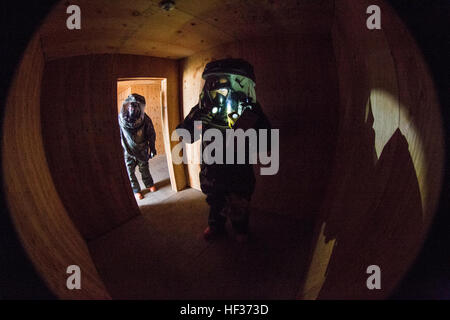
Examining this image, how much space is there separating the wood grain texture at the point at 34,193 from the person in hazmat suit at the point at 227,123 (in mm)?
602

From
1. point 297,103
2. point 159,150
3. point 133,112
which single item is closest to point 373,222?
point 297,103

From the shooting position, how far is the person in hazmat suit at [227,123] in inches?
31.5

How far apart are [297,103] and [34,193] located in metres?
1.47

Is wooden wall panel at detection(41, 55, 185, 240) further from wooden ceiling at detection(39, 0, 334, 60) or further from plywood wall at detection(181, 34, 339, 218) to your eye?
plywood wall at detection(181, 34, 339, 218)

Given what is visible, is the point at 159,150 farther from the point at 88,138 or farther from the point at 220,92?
the point at 220,92

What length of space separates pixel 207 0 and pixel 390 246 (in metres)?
1.29

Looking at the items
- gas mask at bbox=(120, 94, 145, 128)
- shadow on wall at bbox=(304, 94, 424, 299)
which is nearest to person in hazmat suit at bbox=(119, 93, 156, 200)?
gas mask at bbox=(120, 94, 145, 128)

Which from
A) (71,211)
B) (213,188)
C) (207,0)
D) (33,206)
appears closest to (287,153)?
(213,188)

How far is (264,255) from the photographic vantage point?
83 centimetres

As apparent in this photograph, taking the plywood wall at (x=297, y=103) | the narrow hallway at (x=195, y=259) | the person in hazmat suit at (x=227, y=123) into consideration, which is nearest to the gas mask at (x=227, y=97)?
the person in hazmat suit at (x=227, y=123)

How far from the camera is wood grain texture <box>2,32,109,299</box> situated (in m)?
0.40

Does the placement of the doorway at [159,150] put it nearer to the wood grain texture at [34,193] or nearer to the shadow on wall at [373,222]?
the wood grain texture at [34,193]
